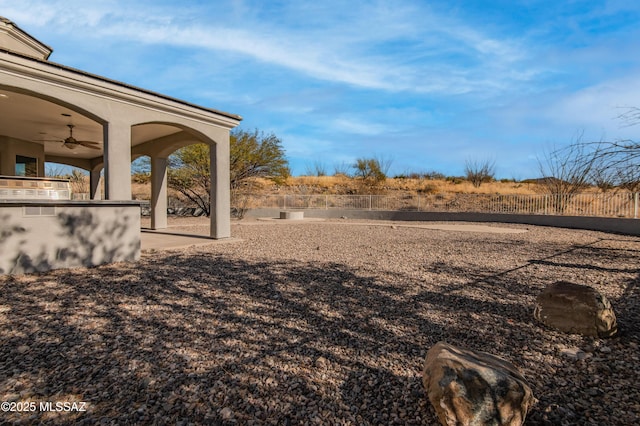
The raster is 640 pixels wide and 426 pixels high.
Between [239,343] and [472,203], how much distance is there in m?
22.5

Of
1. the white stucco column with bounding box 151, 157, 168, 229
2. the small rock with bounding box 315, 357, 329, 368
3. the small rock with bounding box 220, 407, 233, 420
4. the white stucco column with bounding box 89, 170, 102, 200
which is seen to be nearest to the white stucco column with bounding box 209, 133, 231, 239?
the white stucco column with bounding box 151, 157, 168, 229

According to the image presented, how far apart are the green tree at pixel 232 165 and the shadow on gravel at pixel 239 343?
54.3 ft

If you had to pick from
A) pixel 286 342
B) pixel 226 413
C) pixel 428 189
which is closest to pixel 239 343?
pixel 286 342

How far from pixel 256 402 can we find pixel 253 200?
22520 millimetres

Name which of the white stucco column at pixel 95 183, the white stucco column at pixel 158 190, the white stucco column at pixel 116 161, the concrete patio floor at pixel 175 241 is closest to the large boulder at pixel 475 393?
the white stucco column at pixel 116 161

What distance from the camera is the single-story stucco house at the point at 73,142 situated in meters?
6.08

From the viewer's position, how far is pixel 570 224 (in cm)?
1652

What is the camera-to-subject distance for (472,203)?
23.1m

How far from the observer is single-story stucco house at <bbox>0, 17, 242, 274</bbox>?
6.08 m

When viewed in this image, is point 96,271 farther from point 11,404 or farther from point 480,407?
point 480,407

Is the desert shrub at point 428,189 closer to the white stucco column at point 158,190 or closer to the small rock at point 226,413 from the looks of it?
the white stucco column at point 158,190

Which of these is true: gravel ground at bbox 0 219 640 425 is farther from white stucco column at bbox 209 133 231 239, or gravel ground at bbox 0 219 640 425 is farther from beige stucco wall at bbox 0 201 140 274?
white stucco column at bbox 209 133 231 239

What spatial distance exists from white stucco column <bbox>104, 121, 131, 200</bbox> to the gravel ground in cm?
181

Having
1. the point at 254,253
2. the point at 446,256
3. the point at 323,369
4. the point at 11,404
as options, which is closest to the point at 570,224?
the point at 446,256
